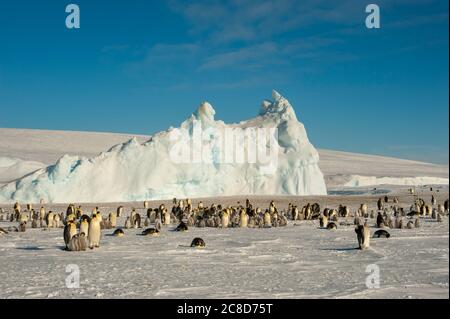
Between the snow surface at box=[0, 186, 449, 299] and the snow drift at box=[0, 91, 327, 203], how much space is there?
64.5 feet

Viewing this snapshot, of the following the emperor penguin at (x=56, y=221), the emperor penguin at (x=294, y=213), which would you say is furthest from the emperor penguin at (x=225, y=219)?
the emperor penguin at (x=56, y=221)

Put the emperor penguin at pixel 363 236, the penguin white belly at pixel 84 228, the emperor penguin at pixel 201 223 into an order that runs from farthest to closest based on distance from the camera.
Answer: the emperor penguin at pixel 201 223 < the penguin white belly at pixel 84 228 < the emperor penguin at pixel 363 236

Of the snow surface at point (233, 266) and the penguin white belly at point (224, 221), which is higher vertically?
the penguin white belly at point (224, 221)

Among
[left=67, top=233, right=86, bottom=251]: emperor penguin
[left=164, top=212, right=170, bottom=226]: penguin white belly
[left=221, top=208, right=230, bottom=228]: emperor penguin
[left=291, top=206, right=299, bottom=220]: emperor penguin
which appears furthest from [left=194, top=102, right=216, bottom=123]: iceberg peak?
[left=67, top=233, right=86, bottom=251]: emperor penguin

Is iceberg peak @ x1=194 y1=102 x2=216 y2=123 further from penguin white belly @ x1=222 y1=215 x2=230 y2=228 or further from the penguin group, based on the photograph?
penguin white belly @ x1=222 y1=215 x2=230 y2=228

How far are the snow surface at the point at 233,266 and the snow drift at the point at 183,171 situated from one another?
1966 cm

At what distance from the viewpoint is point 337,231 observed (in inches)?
773

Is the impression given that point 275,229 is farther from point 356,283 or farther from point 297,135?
point 297,135

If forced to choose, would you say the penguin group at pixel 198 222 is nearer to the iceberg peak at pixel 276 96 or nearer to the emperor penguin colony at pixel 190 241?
the emperor penguin colony at pixel 190 241

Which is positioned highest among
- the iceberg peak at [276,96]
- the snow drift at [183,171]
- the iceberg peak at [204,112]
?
the iceberg peak at [276,96]

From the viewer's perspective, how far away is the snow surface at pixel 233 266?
8.68 meters

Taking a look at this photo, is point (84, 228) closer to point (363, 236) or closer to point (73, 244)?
point (73, 244)

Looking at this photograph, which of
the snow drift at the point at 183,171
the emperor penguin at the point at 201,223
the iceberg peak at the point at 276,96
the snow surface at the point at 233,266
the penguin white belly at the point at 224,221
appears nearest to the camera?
the snow surface at the point at 233,266
